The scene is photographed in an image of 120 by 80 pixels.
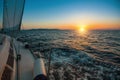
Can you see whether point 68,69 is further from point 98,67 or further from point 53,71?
point 98,67

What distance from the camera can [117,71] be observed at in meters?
8.84

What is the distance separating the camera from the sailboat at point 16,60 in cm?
454

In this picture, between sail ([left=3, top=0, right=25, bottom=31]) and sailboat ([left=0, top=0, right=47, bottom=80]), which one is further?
sail ([left=3, top=0, right=25, bottom=31])

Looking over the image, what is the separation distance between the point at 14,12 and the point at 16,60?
3303mm

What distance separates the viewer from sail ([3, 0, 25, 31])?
737 cm

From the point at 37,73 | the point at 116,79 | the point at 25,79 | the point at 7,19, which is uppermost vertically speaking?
the point at 7,19

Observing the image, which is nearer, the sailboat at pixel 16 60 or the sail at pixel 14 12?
the sailboat at pixel 16 60

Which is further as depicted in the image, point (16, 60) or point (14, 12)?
point (14, 12)

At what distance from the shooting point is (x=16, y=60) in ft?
21.9

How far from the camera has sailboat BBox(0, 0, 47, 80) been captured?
4.54 m

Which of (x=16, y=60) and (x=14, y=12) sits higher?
(x=14, y=12)

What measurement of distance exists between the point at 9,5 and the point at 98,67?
843 cm

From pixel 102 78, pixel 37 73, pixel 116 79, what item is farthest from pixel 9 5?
pixel 116 79

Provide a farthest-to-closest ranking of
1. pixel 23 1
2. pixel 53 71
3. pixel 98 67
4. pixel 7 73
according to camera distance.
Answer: pixel 98 67 → pixel 53 71 → pixel 23 1 → pixel 7 73
